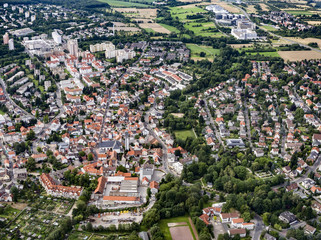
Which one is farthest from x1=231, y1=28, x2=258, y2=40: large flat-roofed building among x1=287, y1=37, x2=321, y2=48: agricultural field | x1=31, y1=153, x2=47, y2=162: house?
x1=31, y1=153, x2=47, y2=162: house

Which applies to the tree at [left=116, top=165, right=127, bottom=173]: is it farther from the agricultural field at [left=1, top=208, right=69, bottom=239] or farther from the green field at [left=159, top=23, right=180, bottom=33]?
the green field at [left=159, top=23, right=180, bottom=33]

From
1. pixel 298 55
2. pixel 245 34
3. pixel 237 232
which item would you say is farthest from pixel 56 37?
pixel 237 232

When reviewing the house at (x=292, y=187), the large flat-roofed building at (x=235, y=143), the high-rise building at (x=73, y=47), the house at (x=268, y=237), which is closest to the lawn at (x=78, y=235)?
the house at (x=268, y=237)

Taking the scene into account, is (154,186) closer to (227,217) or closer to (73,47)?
(227,217)

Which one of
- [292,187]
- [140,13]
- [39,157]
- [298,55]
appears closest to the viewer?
[292,187]

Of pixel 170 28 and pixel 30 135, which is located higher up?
pixel 170 28

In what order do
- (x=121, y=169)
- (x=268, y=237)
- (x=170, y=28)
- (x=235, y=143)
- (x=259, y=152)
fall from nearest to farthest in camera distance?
(x=268, y=237) → (x=121, y=169) → (x=259, y=152) → (x=235, y=143) → (x=170, y=28)

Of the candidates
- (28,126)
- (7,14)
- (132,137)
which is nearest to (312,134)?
(132,137)
